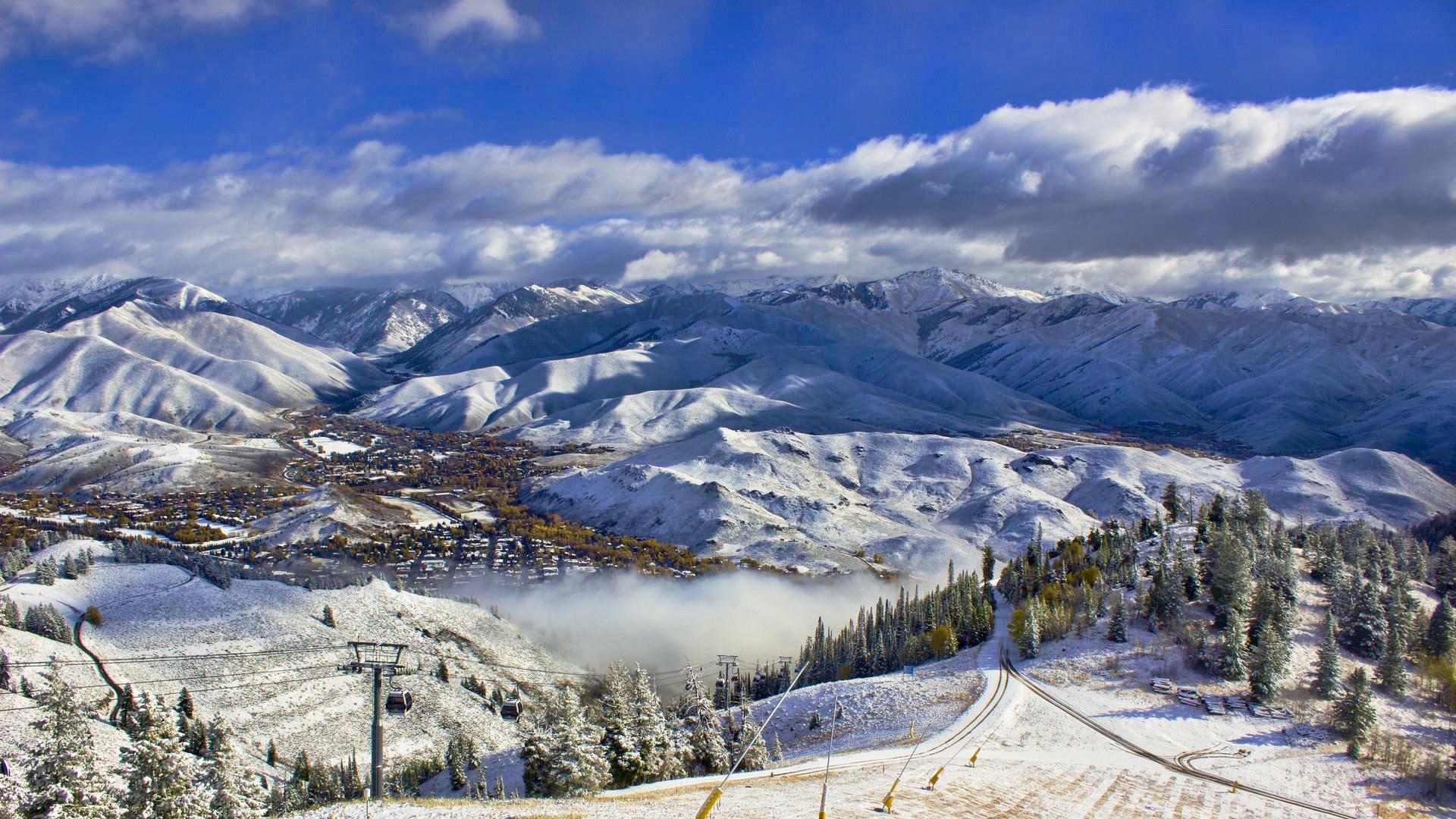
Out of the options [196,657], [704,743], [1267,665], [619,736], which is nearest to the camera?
[619,736]

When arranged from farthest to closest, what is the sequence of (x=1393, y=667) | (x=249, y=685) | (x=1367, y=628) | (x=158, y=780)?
(x=249, y=685), (x=1367, y=628), (x=1393, y=667), (x=158, y=780)

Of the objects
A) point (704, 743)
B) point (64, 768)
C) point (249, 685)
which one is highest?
point (64, 768)

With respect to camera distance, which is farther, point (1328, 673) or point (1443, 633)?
point (1443, 633)

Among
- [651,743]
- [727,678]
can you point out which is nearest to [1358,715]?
[651,743]

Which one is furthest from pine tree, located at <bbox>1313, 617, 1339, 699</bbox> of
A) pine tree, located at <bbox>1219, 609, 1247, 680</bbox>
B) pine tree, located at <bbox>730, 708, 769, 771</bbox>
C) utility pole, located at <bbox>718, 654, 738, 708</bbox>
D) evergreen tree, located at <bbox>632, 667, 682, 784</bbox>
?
evergreen tree, located at <bbox>632, 667, 682, 784</bbox>

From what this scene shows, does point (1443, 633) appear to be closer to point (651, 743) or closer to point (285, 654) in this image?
point (651, 743)

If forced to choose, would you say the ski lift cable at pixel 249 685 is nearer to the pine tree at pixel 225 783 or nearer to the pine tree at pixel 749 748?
the pine tree at pixel 749 748

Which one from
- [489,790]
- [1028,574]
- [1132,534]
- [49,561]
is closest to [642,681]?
[489,790]
